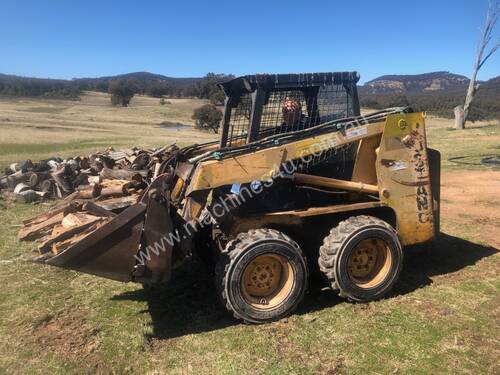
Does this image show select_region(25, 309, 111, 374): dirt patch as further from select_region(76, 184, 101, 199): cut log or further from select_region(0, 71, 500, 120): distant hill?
select_region(0, 71, 500, 120): distant hill

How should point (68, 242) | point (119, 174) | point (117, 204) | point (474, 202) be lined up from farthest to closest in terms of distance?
point (474, 202) → point (119, 174) → point (117, 204) → point (68, 242)

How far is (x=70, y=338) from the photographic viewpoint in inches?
176

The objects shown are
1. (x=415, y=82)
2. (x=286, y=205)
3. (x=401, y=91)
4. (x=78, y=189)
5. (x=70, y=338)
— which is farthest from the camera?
(x=415, y=82)

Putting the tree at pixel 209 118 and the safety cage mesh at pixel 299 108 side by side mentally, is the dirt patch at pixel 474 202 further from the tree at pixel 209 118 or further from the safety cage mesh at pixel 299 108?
the tree at pixel 209 118

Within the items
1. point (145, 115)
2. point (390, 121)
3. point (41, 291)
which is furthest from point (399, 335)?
point (145, 115)

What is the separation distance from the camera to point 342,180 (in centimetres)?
528

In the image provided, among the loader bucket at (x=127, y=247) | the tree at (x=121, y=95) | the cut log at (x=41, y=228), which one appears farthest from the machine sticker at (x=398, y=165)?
the tree at (x=121, y=95)

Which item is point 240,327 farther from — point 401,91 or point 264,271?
point 401,91

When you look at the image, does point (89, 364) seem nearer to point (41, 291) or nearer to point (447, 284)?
point (41, 291)

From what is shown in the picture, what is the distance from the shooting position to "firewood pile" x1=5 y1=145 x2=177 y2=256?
4.97 m

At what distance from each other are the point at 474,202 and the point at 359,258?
18.7 ft

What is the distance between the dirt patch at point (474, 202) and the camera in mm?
7758

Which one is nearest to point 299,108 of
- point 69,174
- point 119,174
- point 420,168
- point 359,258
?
point 420,168

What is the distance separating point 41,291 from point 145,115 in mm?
63595
